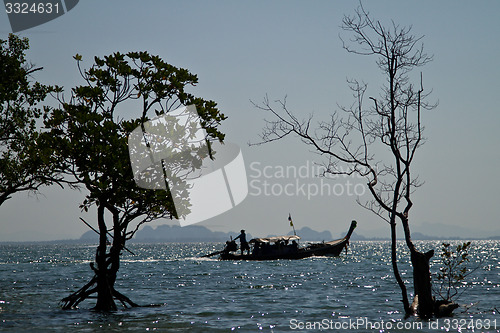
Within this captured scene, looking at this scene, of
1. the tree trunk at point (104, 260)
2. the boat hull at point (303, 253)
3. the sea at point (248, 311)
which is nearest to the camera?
the sea at point (248, 311)

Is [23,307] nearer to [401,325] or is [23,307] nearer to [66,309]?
[66,309]

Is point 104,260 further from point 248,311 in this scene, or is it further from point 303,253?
point 303,253

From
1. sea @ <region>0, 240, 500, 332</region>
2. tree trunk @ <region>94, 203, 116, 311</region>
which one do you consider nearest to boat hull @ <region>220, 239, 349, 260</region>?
Answer: sea @ <region>0, 240, 500, 332</region>

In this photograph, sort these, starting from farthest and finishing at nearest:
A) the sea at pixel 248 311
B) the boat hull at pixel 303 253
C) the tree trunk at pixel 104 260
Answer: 1. the boat hull at pixel 303 253
2. the tree trunk at pixel 104 260
3. the sea at pixel 248 311

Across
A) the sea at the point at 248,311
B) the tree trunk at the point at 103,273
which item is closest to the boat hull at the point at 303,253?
the sea at the point at 248,311

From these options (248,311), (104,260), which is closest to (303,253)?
(248,311)

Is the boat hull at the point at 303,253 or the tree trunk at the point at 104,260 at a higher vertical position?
the tree trunk at the point at 104,260

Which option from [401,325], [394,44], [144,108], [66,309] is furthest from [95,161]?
[401,325]

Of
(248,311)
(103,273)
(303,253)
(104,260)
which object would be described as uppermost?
(104,260)

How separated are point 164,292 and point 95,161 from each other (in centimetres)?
1958

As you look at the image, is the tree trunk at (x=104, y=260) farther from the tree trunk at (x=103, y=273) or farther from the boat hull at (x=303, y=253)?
the boat hull at (x=303, y=253)

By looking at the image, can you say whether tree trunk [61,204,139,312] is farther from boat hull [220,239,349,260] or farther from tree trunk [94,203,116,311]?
boat hull [220,239,349,260]

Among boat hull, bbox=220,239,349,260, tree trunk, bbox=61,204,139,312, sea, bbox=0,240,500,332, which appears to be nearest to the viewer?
sea, bbox=0,240,500,332

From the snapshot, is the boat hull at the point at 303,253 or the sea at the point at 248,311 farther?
the boat hull at the point at 303,253
